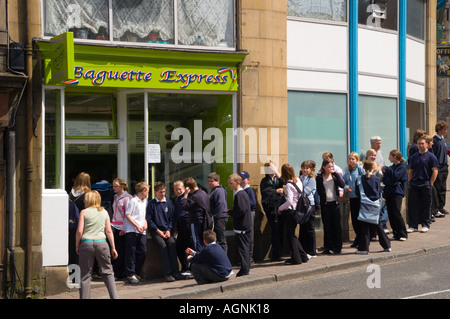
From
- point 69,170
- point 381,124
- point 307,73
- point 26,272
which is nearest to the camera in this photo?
point 26,272

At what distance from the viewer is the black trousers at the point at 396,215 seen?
1428 centimetres

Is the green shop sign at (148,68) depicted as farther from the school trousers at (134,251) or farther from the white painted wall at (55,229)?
the school trousers at (134,251)

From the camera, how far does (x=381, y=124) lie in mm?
16656

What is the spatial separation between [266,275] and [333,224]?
2.24 m

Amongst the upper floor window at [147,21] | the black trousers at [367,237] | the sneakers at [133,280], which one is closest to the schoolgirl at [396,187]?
the black trousers at [367,237]

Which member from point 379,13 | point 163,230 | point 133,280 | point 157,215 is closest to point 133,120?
point 157,215

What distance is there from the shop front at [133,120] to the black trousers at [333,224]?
2090 millimetres

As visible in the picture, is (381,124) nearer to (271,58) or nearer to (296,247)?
(271,58)

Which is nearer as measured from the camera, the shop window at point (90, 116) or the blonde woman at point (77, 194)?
the blonde woman at point (77, 194)

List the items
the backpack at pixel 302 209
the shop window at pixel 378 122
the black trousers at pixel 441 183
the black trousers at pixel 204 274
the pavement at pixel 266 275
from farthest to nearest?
the black trousers at pixel 441 183
the shop window at pixel 378 122
the backpack at pixel 302 209
the black trousers at pixel 204 274
the pavement at pixel 266 275

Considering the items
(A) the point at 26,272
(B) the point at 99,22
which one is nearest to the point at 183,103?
(B) the point at 99,22

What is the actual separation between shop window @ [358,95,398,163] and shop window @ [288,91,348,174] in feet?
1.99

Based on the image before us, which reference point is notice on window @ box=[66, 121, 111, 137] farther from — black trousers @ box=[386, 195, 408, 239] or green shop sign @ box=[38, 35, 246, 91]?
black trousers @ box=[386, 195, 408, 239]

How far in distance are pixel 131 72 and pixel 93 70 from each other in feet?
2.36
